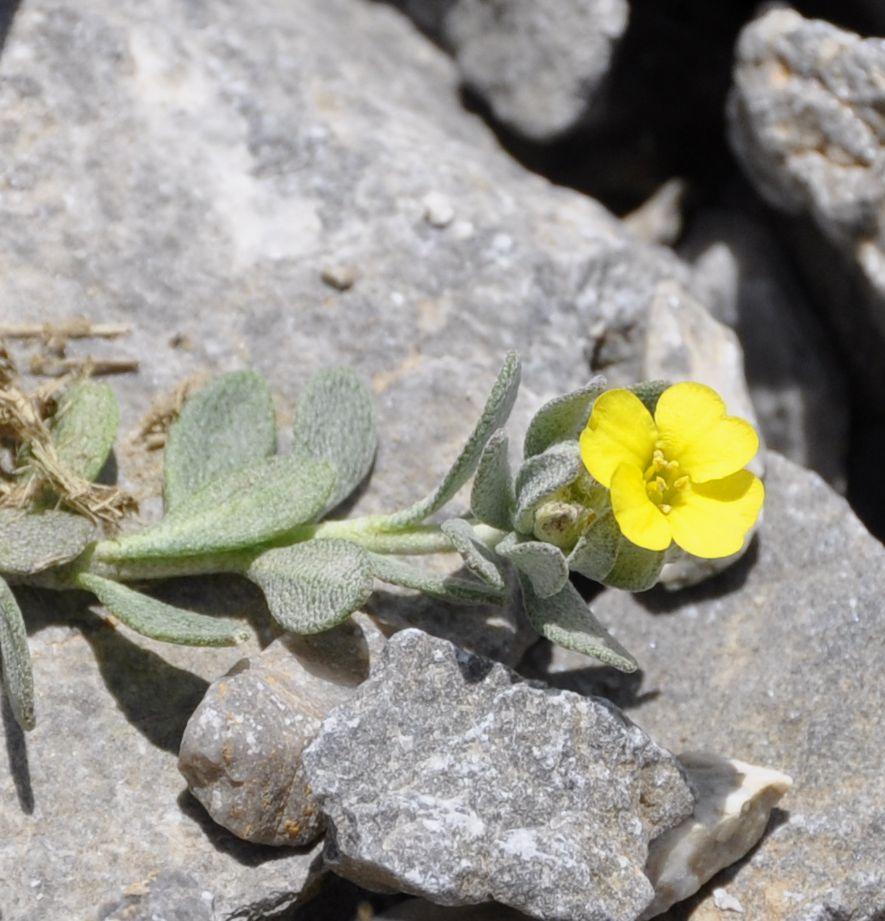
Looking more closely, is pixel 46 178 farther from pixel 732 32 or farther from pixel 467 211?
pixel 732 32

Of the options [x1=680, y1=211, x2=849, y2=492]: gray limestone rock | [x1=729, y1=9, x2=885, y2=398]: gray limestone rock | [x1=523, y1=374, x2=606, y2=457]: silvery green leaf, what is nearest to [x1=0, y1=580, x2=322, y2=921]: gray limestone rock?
[x1=523, y1=374, x2=606, y2=457]: silvery green leaf

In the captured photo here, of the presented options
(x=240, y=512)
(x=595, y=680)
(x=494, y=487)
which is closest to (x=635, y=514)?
(x=494, y=487)

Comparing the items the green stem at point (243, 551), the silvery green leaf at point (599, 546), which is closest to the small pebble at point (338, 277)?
the green stem at point (243, 551)

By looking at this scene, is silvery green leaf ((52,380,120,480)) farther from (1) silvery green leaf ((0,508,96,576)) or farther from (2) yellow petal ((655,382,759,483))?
(2) yellow petal ((655,382,759,483))

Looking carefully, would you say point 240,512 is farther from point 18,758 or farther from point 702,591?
point 702,591

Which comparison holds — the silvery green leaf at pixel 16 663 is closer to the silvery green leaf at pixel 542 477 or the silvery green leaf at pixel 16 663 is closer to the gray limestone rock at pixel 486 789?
the gray limestone rock at pixel 486 789

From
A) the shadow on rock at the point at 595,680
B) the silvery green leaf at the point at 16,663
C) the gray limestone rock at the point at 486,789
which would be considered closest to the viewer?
the gray limestone rock at the point at 486,789

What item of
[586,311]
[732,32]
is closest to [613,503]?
[586,311]
